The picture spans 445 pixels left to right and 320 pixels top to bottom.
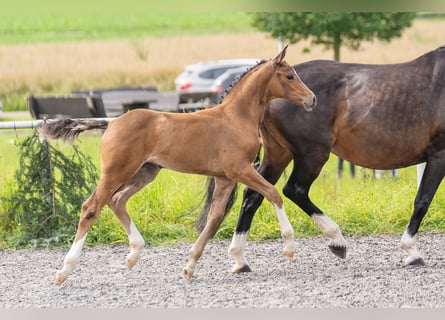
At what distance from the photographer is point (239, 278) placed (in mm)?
6988

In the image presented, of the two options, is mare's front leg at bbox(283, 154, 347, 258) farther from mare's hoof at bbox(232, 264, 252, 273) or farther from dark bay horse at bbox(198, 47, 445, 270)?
mare's hoof at bbox(232, 264, 252, 273)

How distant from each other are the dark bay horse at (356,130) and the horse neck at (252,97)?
1.36 ft

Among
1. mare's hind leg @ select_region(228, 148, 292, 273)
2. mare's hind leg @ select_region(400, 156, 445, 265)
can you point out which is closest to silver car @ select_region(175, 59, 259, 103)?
mare's hind leg @ select_region(228, 148, 292, 273)

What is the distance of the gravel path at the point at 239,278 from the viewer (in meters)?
6.11

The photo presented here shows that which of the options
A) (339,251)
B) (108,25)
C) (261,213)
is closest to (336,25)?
(261,213)

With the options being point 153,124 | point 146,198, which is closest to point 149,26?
point 146,198

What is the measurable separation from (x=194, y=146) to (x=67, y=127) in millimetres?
977

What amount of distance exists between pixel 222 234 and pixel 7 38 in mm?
27703

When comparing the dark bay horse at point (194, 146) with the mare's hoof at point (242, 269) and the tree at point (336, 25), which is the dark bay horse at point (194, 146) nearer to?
the mare's hoof at point (242, 269)

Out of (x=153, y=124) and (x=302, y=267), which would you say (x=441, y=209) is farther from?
(x=153, y=124)

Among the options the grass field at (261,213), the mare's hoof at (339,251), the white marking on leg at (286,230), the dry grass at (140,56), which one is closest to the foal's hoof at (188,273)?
the white marking on leg at (286,230)

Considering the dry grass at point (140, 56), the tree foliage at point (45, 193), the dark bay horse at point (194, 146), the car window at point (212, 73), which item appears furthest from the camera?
the dry grass at point (140, 56)

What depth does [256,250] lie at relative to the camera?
8.31 m

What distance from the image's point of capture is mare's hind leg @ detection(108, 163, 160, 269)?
6742 millimetres
